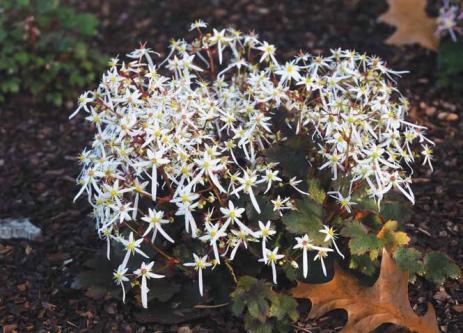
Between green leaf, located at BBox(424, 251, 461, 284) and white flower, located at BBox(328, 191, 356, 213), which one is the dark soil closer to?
green leaf, located at BBox(424, 251, 461, 284)

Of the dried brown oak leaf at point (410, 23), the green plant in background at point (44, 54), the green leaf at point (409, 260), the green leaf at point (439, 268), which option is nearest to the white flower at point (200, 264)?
the green leaf at point (409, 260)

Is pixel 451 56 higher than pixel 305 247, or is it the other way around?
pixel 451 56

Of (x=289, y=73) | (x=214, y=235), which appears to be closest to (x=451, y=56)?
(x=289, y=73)

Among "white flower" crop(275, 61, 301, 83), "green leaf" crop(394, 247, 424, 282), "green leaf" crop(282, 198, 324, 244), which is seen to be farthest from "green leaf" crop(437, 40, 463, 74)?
"green leaf" crop(282, 198, 324, 244)

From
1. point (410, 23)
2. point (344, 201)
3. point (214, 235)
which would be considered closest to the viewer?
point (214, 235)

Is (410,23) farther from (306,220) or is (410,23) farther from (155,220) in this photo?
(155,220)

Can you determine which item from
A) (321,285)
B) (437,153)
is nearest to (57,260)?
(321,285)

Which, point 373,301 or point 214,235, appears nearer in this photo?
point 214,235
